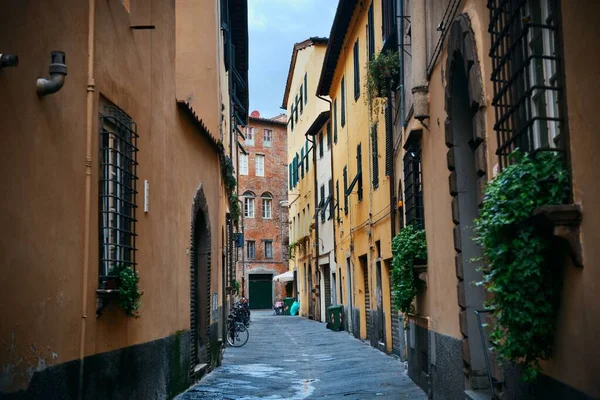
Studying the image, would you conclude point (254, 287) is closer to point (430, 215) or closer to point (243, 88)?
point (243, 88)

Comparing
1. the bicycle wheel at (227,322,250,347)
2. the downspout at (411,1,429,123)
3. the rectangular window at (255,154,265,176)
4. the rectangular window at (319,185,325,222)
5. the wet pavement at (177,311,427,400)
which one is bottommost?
the wet pavement at (177,311,427,400)

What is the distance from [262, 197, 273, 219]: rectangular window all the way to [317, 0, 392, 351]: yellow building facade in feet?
88.2

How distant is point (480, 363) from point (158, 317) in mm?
4056

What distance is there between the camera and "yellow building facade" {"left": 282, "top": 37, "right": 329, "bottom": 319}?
35.8 m

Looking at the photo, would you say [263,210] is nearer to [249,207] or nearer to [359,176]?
[249,207]

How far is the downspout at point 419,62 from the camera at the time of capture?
9.66m

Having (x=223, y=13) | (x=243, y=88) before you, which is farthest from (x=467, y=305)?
(x=243, y=88)

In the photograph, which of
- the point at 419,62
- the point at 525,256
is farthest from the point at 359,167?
the point at 525,256

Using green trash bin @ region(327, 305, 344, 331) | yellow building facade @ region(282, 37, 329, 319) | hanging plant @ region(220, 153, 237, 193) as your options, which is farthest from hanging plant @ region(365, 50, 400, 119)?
yellow building facade @ region(282, 37, 329, 319)

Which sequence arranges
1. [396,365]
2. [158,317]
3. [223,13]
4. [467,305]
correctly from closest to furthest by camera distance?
1. [467,305]
2. [158,317]
3. [396,365]
4. [223,13]

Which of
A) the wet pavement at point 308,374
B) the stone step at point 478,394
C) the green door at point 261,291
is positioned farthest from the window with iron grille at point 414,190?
the green door at point 261,291

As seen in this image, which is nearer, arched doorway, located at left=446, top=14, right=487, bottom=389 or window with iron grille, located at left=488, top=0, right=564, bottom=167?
window with iron grille, located at left=488, top=0, right=564, bottom=167

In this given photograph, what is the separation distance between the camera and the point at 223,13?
19984mm

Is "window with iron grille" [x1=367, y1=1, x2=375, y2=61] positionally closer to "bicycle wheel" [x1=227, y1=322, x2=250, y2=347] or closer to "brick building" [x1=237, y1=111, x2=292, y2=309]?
"bicycle wheel" [x1=227, y1=322, x2=250, y2=347]
